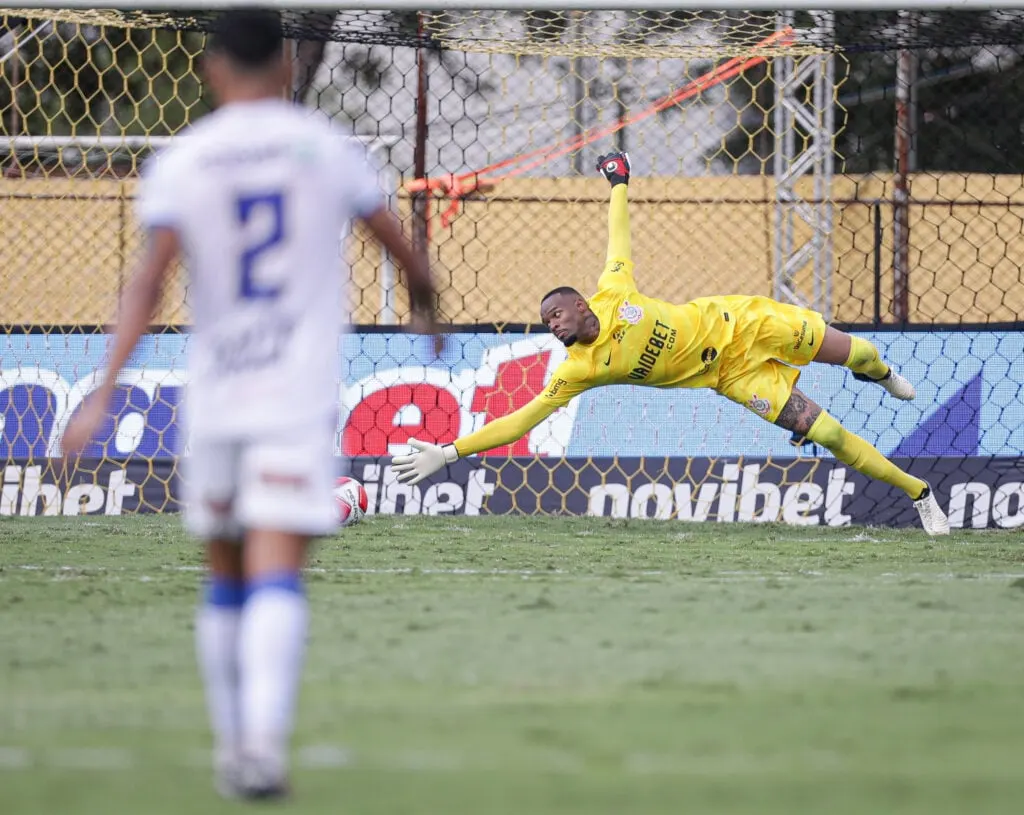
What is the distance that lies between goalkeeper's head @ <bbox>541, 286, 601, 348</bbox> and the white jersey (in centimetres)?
525

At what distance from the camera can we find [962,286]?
12.5 metres

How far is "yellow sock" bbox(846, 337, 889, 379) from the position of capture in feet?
29.2

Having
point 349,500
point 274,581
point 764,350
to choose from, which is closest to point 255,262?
point 274,581

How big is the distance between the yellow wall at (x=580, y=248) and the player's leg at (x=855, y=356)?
7.82 feet

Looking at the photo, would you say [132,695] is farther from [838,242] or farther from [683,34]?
[838,242]

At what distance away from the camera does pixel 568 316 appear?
333 inches

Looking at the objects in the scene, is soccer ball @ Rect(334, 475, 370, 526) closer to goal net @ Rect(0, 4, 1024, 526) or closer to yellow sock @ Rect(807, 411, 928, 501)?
goal net @ Rect(0, 4, 1024, 526)

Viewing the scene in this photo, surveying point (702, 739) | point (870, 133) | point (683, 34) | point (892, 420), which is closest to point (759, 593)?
point (702, 739)

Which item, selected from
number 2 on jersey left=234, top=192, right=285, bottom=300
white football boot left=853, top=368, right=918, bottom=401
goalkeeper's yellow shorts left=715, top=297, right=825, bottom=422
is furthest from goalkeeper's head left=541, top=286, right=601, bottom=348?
number 2 on jersey left=234, top=192, right=285, bottom=300

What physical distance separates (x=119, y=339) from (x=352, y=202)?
57 cm

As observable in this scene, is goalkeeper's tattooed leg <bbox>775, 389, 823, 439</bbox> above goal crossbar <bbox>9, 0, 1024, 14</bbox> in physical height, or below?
below

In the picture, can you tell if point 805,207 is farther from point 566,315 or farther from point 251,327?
point 251,327

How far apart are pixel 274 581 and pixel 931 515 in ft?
20.8

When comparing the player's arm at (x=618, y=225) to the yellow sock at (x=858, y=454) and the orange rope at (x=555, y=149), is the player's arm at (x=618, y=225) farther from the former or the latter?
the orange rope at (x=555, y=149)
